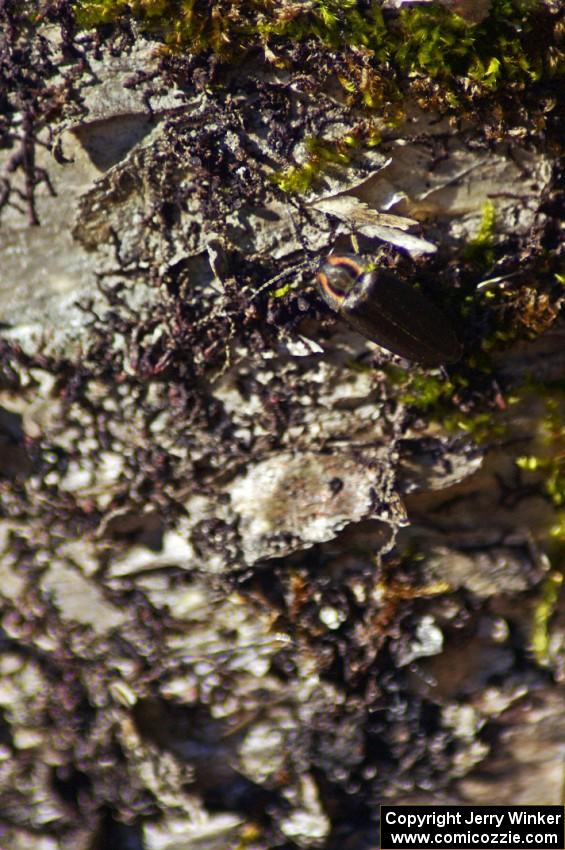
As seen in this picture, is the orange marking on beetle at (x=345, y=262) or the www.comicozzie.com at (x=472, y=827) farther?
the www.comicozzie.com at (x=472, y=827)

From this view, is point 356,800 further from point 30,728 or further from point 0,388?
point 0,388

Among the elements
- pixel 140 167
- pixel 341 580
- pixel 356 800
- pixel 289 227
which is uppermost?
pixel 140 167

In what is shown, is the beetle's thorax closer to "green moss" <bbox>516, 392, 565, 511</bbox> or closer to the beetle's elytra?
the beetle's elytra

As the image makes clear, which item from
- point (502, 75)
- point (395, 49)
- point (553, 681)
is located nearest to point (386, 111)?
point (395, 49)

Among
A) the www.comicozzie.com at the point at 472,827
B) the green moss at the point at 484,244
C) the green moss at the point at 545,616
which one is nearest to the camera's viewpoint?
the green moss at the point at 484,244

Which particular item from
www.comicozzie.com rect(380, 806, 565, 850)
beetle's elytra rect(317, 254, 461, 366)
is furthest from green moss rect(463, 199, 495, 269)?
Result: www.comicozzie.com rect(380, 806, 565, 850)

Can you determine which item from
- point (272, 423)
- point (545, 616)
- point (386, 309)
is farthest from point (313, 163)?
point (545, 616)

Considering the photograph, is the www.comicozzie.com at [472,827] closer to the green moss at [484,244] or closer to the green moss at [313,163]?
the green moss at [484,244]

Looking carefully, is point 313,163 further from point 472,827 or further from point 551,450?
point 472,827

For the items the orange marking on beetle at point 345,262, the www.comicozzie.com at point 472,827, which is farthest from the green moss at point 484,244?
the www.comicozzie.com at point 472,827
